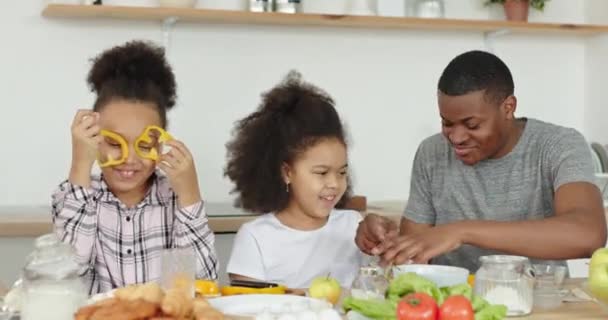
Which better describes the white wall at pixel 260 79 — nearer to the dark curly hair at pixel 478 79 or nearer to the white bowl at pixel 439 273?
the dark curly hair at pixel 478 79

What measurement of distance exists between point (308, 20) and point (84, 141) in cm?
144

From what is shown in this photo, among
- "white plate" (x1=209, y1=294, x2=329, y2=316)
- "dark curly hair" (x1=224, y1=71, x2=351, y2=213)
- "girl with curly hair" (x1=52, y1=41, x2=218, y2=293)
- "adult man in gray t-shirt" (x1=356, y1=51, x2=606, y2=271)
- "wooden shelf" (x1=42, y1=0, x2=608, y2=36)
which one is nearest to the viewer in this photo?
"white plate" (x1=209, y1=294, x2=329, y2=316)

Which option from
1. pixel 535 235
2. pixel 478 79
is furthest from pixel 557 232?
pixel 478 79

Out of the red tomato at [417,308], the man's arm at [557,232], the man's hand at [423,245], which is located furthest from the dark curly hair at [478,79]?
the red tomato at [417,308]

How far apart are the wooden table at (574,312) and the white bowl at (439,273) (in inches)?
5.2

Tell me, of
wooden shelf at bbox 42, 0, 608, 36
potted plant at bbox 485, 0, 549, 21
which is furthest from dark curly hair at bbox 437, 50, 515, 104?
potted plant at bbox 485, 0, 549, 21

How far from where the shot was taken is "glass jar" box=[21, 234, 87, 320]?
1189 millimetres

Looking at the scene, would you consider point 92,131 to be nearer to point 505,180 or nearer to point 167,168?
point 167,168

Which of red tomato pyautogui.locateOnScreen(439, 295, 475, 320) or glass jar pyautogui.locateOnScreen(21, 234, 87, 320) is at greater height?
glass jar pyautogui.locateOnScreen(21, 234, 87, 320)

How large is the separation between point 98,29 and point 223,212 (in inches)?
30.6

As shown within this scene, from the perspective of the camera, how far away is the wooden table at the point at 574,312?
133 centimetres

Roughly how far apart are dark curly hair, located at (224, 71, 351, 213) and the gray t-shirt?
0.84 feet

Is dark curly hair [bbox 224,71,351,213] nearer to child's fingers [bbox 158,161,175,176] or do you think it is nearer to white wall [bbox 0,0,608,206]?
child's fingers [bbox 158,161,175,176]

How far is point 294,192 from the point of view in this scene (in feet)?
6.44
